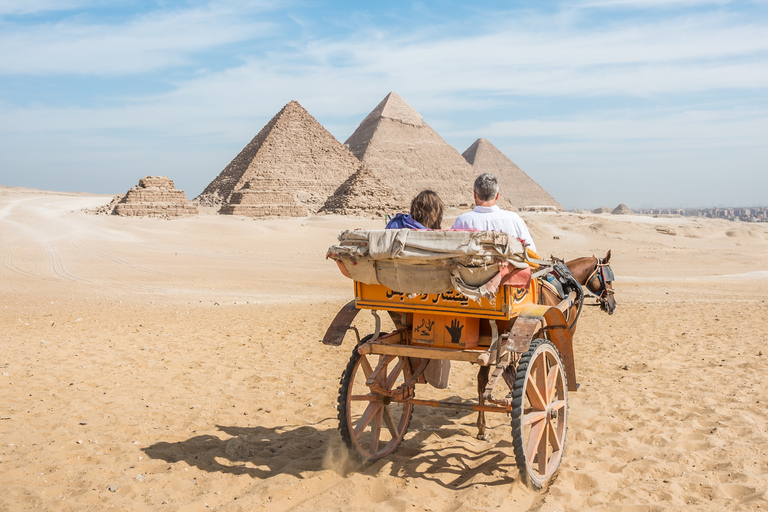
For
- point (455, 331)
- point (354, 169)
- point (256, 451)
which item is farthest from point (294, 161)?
point (455, 331)

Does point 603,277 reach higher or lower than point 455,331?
higher

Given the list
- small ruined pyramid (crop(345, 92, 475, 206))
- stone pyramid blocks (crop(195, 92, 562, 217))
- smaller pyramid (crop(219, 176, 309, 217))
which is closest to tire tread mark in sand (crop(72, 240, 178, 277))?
smaller pyramid (crop(219, 176, 309, 217))

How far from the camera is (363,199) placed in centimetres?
6184

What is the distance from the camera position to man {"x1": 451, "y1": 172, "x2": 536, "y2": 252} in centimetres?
393

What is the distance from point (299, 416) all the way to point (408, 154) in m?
134

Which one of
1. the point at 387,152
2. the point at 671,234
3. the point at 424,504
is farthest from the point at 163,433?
the point at 387,152

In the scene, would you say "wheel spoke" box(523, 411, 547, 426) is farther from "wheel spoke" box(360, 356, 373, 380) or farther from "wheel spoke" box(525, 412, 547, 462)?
"wheel spoke" box(360, 356, 373, 380)

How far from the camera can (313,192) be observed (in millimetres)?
92125

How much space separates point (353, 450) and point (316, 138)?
103800mm

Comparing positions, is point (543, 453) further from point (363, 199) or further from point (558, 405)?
point (363, 199)

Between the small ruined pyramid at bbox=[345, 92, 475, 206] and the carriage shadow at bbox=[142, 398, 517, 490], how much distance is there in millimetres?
121808

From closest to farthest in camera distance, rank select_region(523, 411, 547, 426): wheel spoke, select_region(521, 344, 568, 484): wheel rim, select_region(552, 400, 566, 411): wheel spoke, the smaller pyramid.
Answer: select_region(523, 411, 547, 426): wheel spoke
select_region(521, 344, 568, 484): wheel rim
select_region(552, 400, 566, 411): wheel spoke
the smaller pyramid

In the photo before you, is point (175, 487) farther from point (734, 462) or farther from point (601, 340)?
point (601, 340)

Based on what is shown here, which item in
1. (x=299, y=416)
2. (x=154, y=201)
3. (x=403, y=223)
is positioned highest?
(x=154, y=201)
